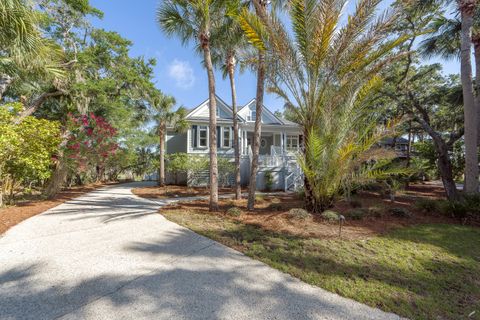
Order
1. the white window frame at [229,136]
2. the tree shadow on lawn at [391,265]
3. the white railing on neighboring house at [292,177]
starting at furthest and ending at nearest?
1. the white window frame at [229,136]
2. the white railing on neighboring house at [292,177]
3. the tree shadow on lawn at [391,265]

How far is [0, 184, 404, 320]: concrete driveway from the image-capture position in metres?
2.42

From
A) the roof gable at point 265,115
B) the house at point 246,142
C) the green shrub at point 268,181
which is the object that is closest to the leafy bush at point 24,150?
the house at point 246,142

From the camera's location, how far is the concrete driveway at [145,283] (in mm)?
2418

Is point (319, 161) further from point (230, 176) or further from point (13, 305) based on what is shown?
point (230, 176)

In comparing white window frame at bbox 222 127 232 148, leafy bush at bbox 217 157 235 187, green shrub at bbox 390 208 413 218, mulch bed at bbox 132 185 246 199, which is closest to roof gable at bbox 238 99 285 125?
white window frame at bbox 222 127 232 148

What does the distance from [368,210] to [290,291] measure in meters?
5.50

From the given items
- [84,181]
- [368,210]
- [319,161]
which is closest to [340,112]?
[319,161]

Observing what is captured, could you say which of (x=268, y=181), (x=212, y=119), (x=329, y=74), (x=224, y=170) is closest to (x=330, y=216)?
(x=329, y=74)

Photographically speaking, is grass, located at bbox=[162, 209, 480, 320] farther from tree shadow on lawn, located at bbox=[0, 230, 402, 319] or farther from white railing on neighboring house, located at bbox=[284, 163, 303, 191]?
white railing on neighboring house, located at bbox=[284, 163, 303, 191]

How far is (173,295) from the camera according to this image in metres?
2.69

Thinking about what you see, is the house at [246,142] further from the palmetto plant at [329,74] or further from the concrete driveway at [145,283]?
the concrete driveway at [145,283]

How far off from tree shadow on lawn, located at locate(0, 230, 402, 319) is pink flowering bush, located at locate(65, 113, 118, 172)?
827 cm

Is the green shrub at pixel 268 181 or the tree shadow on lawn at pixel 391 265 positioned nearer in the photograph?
the tree shadow on lawn at pixel 391 265

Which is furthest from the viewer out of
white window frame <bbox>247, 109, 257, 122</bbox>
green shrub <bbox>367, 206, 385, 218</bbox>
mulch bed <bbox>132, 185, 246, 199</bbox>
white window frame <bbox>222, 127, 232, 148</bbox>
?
white window frame <bbox>247, 109, 257, 122</bbox>
